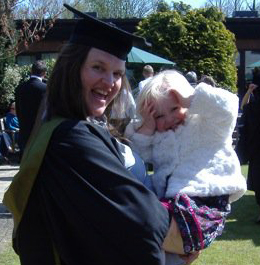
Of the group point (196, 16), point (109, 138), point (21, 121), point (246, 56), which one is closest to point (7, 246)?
point (21, 121)

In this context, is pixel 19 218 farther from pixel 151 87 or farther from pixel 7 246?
pixel 7 246

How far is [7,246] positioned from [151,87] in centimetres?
430

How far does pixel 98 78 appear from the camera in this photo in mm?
1745

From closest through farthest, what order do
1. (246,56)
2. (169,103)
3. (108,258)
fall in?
(108,258) → (169,103) → (246,56)

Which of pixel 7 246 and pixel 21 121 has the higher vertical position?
pixel 21 121

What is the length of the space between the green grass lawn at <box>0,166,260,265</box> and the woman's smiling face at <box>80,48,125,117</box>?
411 cm

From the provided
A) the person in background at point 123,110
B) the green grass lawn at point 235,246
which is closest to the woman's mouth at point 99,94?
the person in background at point 123,110

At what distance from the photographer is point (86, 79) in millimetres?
1723

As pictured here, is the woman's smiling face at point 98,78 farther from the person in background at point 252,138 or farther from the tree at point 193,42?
the tree at point 193,42

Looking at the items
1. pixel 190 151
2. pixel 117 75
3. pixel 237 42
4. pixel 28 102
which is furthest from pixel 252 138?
pixel 237 42

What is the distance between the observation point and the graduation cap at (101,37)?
1771 millimetres

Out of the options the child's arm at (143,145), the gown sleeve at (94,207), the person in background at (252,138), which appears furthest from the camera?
the person in background at (252,138)

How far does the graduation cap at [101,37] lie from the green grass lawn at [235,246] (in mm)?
4136

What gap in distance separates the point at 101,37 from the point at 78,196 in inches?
20.2
